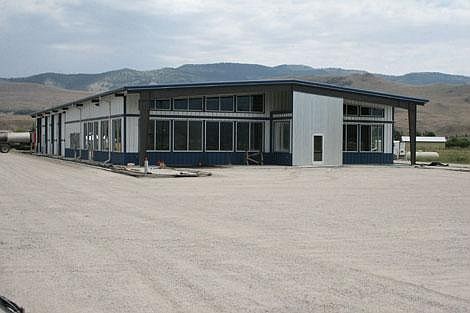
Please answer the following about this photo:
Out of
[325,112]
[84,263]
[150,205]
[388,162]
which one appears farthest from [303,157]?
[84,263]

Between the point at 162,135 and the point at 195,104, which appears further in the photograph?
the point at 195,104

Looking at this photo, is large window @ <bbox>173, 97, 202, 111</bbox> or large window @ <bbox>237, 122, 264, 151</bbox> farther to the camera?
large window @ <bbox>237, 122, 264, 151</bbox>

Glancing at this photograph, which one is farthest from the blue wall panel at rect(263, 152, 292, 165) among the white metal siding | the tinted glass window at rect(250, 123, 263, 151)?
the tinted glass window at rect(250, 123, 263, 151)

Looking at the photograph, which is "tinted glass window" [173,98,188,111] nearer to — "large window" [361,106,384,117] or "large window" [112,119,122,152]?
"large window" [112,119,122,152]

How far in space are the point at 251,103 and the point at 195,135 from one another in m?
4.23

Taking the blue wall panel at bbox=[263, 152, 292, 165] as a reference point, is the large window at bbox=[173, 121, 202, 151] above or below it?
above

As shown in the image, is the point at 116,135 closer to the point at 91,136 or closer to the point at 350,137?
the point at 91,136

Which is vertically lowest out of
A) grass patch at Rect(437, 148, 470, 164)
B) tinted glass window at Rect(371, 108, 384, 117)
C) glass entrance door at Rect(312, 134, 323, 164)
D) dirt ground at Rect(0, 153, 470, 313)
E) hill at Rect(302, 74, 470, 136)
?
dirt ground at Rect(0, 153, 470, 313)

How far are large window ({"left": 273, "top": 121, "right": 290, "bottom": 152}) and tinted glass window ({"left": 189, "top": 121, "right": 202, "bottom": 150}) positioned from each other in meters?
4.70

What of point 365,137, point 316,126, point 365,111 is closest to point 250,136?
point 316,126

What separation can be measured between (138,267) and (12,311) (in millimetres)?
2779

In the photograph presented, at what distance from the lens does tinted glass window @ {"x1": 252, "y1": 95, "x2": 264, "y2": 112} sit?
42125 millimetres

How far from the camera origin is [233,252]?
10812 mm

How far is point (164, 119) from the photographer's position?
39.0 m
